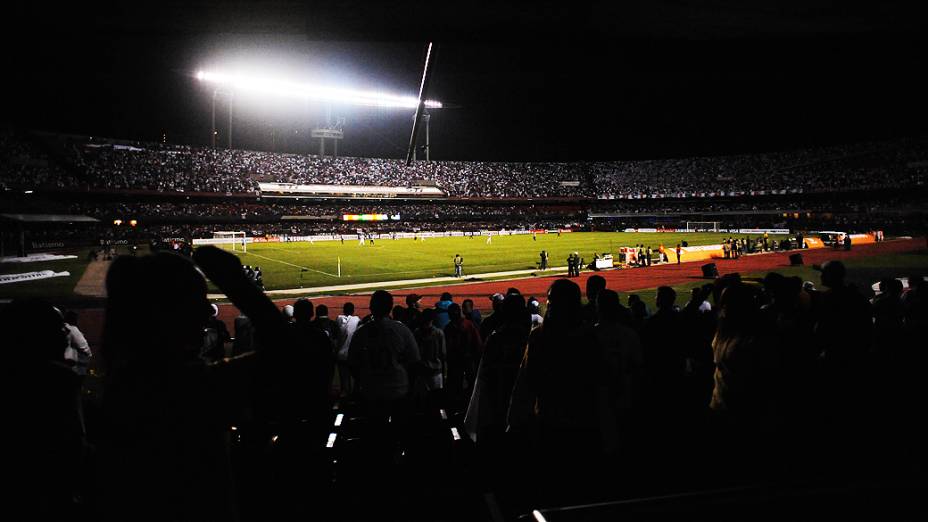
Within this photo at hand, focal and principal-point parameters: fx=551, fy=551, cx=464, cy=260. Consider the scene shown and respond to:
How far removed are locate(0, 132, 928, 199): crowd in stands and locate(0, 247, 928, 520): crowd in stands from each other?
65.0 meters

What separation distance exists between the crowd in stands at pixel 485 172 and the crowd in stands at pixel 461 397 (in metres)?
65.0

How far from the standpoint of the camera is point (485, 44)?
5.39 meters

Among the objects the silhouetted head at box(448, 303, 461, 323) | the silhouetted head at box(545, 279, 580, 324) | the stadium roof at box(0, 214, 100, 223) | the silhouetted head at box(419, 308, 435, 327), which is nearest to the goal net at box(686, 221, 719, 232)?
the stadium roof at box(0, 214, 100, 223)

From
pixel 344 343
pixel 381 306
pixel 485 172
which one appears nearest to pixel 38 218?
pixel 344 343

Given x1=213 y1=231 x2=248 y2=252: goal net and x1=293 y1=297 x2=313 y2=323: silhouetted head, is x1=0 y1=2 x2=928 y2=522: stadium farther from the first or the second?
x1=213 y1=231 x2=248 y2=252: goal net

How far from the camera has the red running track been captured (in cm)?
1972

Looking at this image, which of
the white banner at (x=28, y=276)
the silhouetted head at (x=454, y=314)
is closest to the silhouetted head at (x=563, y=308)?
the silhouetted head at (x=454, y=314)

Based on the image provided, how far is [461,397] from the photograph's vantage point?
739 centimetres

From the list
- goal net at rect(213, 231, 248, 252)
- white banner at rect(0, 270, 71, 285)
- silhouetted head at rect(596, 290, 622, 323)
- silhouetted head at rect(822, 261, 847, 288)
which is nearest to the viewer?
silhouetted head at rect(596, 290, 622, 323)

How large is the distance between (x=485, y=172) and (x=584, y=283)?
8157 centimetres

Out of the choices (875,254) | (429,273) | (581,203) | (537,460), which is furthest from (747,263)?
(581,203)

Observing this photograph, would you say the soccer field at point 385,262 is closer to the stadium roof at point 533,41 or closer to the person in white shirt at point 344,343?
the person in white shirt at point 344,343

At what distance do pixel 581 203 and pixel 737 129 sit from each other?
32606 mm

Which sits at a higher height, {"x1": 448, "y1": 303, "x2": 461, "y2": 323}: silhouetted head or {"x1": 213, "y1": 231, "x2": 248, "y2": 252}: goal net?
{"x1": 213, "y1": 231, "x2": 248, "y2": 252}: goal net
